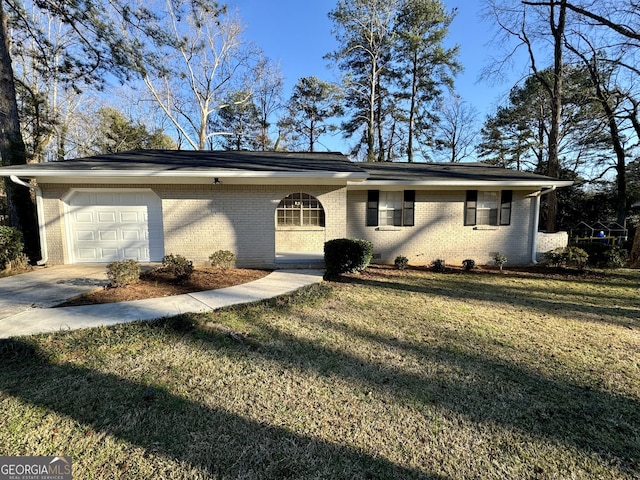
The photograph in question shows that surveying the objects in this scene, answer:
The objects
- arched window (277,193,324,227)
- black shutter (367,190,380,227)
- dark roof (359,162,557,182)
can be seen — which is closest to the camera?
dark roof (359,162,557,182)

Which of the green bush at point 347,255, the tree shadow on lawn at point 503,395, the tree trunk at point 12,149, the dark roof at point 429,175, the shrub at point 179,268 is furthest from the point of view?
the dark roof at point 429,175

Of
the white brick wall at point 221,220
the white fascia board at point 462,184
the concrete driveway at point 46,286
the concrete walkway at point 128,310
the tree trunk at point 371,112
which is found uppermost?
the tree trunk at point 371,112

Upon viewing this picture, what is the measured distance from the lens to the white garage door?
818 centimetres

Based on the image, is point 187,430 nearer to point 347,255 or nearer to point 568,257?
point 347,255

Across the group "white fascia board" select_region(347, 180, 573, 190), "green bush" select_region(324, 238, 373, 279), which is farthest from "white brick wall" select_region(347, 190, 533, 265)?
"green bush" select_region(324, 238, 373, 279)

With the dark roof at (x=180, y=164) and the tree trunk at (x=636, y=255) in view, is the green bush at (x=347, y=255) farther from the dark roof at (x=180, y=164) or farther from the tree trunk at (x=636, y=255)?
the tree trunk at (x=636, y=255)

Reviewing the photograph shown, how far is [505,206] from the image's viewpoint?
9.80 m

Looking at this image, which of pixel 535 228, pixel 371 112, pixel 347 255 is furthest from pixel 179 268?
pixel 371 112

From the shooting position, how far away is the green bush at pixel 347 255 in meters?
7.30

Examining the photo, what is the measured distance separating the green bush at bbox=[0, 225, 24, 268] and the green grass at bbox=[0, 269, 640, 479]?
17.9 feet

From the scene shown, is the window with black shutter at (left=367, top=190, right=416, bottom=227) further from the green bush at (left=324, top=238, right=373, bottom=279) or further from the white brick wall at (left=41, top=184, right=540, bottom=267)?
the green bush at (left=324, top=238, right=373, bottom=279)

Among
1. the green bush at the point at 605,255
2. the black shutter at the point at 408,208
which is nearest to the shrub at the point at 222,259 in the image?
the black shutter at the point at 408,208

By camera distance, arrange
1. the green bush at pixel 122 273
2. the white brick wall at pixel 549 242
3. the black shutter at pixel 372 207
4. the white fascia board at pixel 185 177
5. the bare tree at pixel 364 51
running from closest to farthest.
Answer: the green bush at pixel 122 273 → the white fascia board at pixel 185 177 → the black shutter at pixel 372 207 → the white brick wall at pixel 549 242 → the bare tree at pixel 364 51

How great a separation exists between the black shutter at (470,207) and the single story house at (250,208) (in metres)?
0.03
